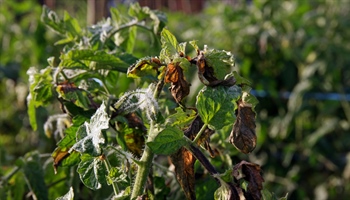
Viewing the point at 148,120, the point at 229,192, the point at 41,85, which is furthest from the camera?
the point at 41,85

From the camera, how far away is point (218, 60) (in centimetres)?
89

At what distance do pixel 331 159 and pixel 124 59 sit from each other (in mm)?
2284

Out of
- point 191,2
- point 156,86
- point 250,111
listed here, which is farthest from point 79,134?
point 191,2

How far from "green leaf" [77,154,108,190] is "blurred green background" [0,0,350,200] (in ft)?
7.24

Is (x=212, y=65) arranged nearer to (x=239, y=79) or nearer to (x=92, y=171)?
(x=239, y=79)

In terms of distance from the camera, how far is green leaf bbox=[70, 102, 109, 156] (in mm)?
853

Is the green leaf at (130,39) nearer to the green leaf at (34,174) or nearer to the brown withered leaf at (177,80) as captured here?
the green leaf at (34,174)

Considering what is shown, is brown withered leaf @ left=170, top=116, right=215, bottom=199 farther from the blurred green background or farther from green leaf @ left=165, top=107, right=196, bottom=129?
the blurred green background

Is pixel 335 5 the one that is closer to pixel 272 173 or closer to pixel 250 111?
pixel 272 173

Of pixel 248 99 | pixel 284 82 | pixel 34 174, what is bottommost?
pixel 284 82

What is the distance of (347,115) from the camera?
3344mm

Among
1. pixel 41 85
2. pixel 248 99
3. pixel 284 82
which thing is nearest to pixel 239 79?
pixel 248 99

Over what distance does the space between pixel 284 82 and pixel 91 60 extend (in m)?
2.52

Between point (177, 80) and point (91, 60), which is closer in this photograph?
point (177, 80)
